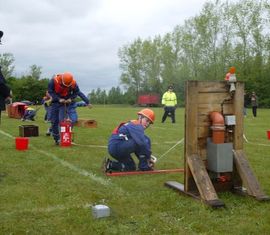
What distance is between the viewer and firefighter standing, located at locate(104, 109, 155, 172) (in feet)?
23.8

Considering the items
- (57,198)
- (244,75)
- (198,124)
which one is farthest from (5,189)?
(244,75)

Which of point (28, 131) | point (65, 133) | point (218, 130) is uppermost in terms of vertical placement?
point (218, 130)

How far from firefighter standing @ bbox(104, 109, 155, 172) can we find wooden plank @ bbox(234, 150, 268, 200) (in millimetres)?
1730

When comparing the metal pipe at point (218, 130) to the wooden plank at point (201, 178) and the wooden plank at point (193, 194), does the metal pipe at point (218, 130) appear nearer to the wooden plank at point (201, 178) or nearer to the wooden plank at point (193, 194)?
the wooden plank at point (201, 178)

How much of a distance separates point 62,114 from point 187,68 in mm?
62348

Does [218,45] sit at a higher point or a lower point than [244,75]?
higher

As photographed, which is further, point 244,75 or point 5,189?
point 244,75

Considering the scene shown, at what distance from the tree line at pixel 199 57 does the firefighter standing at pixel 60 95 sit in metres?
40.4

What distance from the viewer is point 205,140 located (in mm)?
5957

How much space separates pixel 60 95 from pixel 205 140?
6.02 meters

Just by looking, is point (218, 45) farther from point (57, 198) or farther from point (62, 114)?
point (57, 198)

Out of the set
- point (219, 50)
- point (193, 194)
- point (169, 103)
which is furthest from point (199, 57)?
point (193, 194)

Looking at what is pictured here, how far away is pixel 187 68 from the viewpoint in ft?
237

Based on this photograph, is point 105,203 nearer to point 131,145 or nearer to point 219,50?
point 131,145
